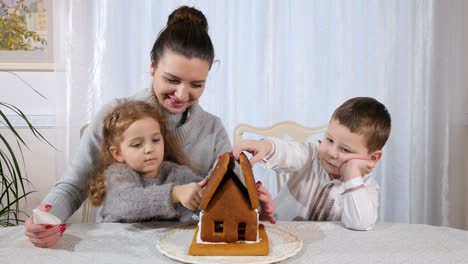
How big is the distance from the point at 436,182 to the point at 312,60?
797 mm

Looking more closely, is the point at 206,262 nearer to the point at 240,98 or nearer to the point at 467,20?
the point at 240,98

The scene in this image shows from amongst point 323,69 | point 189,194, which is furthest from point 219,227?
point 323,69

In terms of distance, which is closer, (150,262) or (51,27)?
(150,262)

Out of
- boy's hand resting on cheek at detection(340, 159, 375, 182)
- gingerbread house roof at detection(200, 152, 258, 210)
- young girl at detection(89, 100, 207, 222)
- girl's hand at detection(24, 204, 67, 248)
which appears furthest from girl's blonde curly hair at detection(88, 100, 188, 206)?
boy's hand resting on cheek at detection(340, 159, 375, 182)

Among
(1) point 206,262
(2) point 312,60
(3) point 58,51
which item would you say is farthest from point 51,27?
(1) point 206,262

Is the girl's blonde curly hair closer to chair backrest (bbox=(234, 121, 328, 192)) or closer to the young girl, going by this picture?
the young girl

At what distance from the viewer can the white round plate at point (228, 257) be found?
3.30ft

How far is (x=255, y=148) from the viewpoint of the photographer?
136cm

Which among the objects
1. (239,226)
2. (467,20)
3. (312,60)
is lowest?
(239,226)

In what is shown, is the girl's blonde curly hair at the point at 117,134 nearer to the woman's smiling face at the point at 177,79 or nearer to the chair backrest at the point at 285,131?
the woman's smiling face at the point at 177,79

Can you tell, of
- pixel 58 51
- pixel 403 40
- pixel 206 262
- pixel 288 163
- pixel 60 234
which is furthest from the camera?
pixel 403 40

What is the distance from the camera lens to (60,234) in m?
1.14

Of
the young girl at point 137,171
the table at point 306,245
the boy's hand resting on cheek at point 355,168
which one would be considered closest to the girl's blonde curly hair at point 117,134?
the young girl at point 137,171

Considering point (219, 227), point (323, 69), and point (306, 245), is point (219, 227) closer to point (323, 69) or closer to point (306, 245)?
point (306, 245)
